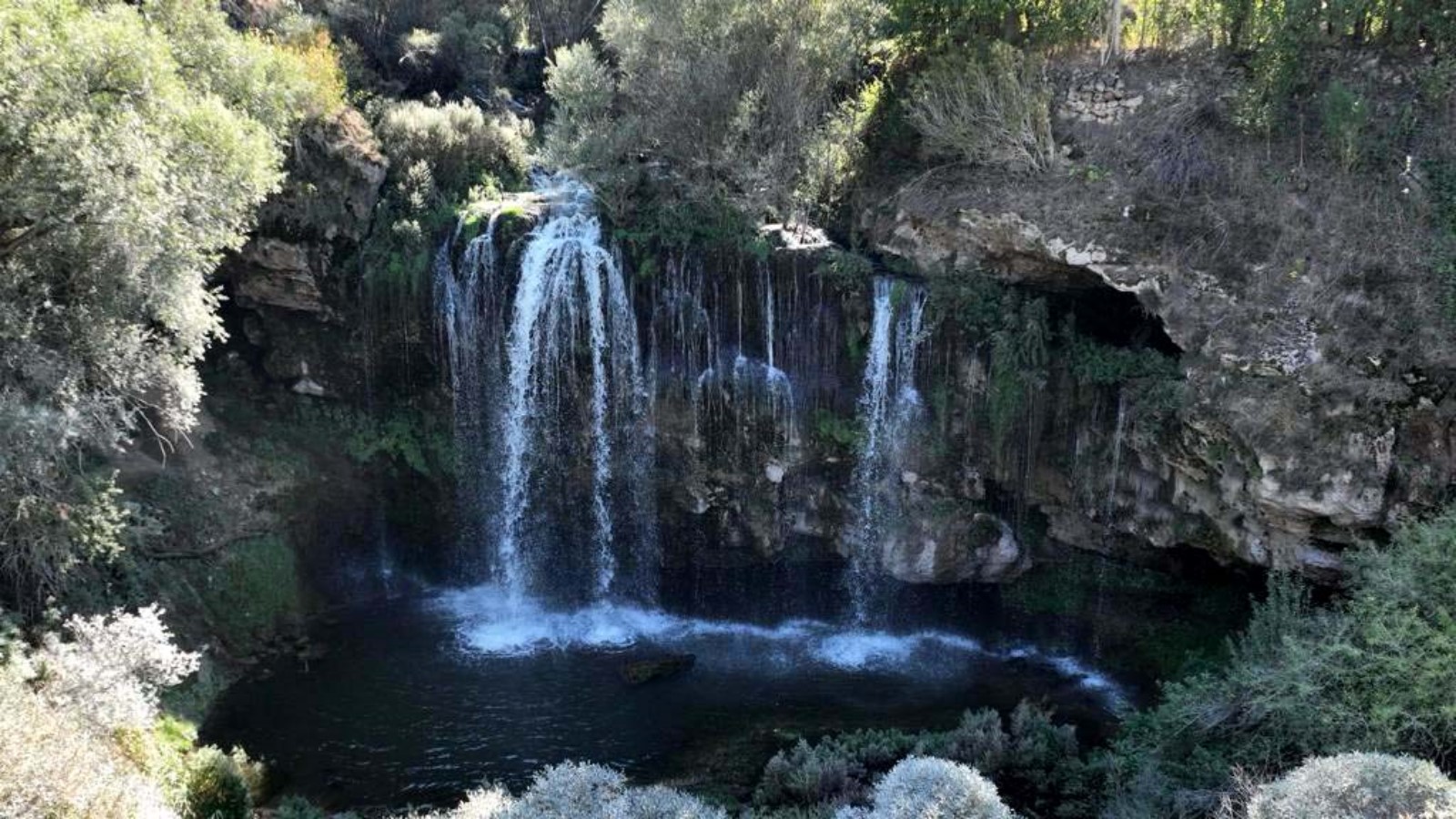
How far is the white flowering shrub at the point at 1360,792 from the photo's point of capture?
924 centimetres

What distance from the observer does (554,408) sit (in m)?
20.7

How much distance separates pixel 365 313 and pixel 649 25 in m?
9.08

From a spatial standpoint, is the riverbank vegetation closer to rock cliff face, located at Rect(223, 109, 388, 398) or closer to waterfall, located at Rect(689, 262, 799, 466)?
rock cliff face, located at Rect(223, 109, 388, 398)

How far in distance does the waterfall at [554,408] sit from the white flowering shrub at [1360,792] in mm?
13302

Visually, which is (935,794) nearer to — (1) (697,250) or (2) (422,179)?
(1) (697,250)

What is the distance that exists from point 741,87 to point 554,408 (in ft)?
A: 26.8

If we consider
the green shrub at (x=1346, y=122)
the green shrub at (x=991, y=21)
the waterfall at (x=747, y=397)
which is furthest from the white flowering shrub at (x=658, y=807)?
the green shrub at (x=991, y=21)

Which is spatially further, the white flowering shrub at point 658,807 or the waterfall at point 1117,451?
the waterfall at point 1117,451


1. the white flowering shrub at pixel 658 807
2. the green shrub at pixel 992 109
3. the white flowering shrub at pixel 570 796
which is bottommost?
the white flowering shrub at pixel 658 807

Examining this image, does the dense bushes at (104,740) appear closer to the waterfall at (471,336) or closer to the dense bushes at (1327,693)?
the waterfall at (471,336)

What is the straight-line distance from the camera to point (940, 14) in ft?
67.6

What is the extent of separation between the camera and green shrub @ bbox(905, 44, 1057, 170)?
1869 centimetres

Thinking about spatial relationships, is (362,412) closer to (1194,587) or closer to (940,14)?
(940,14)

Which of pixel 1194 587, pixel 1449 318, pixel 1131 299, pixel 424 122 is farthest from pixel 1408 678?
pixel 424 122
